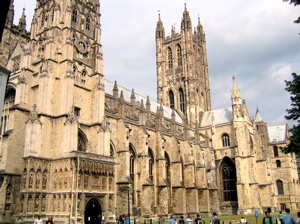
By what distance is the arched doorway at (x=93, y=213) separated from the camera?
97.8ft

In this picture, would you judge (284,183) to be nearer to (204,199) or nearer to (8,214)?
(204,199)

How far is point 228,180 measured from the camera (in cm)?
5728

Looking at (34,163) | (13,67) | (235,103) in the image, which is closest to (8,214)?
(34,163)

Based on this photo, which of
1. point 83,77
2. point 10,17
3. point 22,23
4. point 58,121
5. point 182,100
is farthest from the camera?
point 182,100

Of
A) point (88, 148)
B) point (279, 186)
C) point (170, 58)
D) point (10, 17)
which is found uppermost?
point (170, 58)

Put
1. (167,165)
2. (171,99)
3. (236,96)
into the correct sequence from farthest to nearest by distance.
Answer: (171,99) → (236,96) → (167,165)

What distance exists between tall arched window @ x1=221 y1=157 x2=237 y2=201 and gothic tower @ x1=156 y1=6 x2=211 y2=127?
1019 centimetres

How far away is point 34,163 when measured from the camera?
91.8 feet

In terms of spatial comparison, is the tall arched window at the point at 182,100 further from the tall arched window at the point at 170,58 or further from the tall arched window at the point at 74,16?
the tall arched window at the point at 74,16

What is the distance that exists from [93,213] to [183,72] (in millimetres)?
43545

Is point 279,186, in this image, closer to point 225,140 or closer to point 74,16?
point 225,140

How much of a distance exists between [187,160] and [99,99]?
20.9 m

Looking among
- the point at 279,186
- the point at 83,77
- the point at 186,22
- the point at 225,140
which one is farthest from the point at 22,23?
the point at 279,186

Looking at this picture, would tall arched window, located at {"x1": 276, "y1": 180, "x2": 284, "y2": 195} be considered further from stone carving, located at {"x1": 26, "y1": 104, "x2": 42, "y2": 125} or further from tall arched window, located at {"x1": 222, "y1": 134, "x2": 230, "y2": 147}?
stone carving, located at {"x1": 26, "y1": 104, "x2": 42, "y2": 125}
